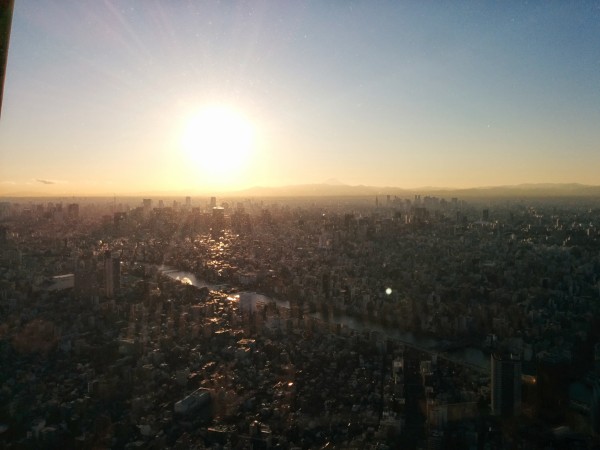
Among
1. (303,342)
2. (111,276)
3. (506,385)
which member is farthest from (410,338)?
(111,276)

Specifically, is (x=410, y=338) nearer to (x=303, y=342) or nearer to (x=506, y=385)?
(x=303, y=342)

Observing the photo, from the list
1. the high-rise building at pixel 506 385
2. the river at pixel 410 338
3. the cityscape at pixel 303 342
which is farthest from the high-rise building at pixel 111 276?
the high-rise building at pixel 506 385

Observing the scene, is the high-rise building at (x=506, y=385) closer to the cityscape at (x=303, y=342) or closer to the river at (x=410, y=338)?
the cityscape at (x=303, y=342)

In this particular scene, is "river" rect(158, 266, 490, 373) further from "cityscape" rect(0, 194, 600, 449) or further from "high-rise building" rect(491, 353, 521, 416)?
"high-rise building" rect(491, 353, 521, 416)

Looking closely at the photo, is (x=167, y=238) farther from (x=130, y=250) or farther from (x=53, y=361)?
(x=53, y=361)

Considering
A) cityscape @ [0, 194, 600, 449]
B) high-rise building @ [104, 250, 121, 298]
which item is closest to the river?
cityscape @ [0, 194, 600, 449]

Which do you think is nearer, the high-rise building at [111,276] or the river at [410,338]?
the river at [410,338]
